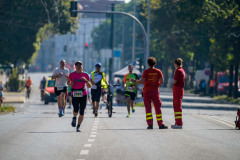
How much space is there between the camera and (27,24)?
54.9 m

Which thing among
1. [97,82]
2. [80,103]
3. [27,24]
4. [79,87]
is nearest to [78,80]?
[79,87]

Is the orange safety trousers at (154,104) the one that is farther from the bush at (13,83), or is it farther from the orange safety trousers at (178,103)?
the bush at (13,83)

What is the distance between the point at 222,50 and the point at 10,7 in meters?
18.4

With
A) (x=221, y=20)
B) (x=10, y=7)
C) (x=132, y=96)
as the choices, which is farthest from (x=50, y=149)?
(x=10, y=7)

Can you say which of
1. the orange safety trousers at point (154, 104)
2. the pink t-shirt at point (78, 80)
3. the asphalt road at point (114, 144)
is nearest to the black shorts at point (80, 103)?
the pink t-shirt at point (78, 80)

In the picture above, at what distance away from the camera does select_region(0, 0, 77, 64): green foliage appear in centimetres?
5300

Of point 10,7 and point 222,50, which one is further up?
point 10,7

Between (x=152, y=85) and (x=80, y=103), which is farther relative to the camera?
(x=152, y=85)

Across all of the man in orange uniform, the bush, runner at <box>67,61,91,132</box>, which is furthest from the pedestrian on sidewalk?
the bush

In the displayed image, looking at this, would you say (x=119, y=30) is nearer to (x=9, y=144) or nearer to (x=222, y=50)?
(x=222, y=50)

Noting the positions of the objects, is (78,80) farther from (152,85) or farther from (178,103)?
(178,103)

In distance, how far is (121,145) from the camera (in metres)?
12.6

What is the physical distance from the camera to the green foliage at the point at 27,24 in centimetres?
5300

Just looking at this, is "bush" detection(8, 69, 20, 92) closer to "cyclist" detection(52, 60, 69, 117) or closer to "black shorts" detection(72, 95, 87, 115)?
"cyclist" detection(52, 60, 69, 117)
